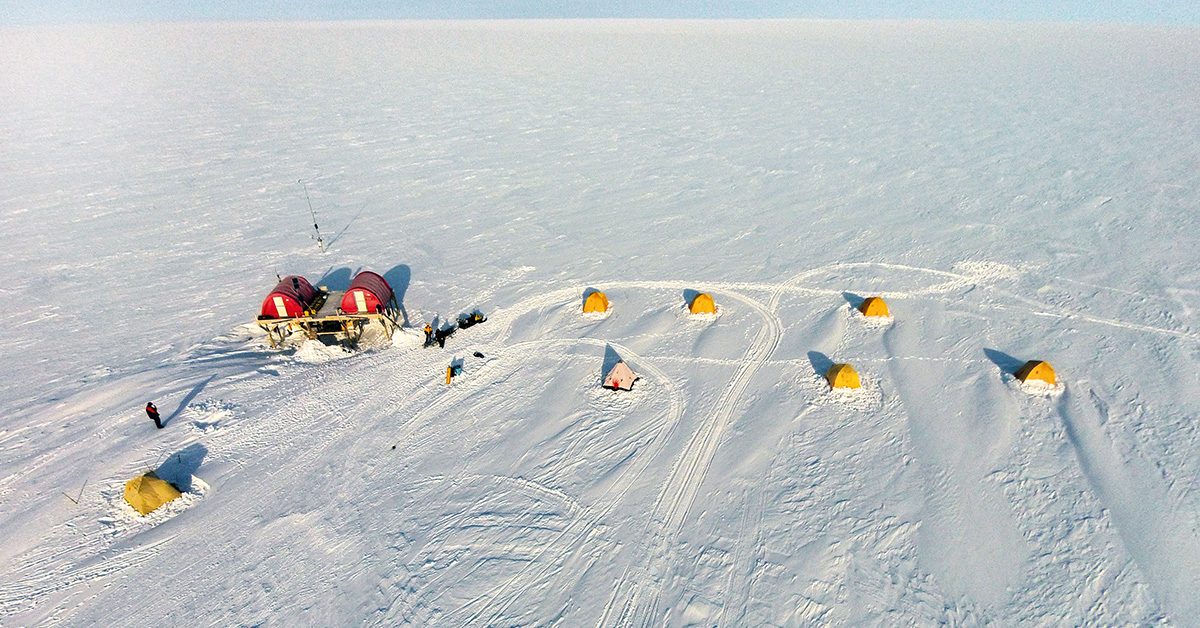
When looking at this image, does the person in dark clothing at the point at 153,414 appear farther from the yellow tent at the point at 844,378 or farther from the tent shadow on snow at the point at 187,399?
the yellow tent at the point at 844,378

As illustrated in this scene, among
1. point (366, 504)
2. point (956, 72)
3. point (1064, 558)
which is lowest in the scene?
point (1064, 558)

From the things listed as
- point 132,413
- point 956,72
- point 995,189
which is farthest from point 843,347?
point 956,72

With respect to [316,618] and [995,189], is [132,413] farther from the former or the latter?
[995,189]

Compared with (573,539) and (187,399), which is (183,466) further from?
(573,539)

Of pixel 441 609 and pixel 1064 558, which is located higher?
pixel 441 609

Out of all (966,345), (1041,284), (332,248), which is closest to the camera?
(966,345)

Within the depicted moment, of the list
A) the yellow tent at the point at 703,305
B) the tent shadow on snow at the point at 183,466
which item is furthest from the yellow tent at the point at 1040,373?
the tent shadow on snow at the point at 183,466

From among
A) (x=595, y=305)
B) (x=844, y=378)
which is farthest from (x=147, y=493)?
(x=844, y=378)

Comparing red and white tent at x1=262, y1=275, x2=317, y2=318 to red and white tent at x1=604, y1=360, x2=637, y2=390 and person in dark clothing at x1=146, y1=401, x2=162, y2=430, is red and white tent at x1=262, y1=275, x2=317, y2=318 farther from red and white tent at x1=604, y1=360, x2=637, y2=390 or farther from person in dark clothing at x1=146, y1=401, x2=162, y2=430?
red and white tent at x1=604, y1=360, x2=637, y2=390
